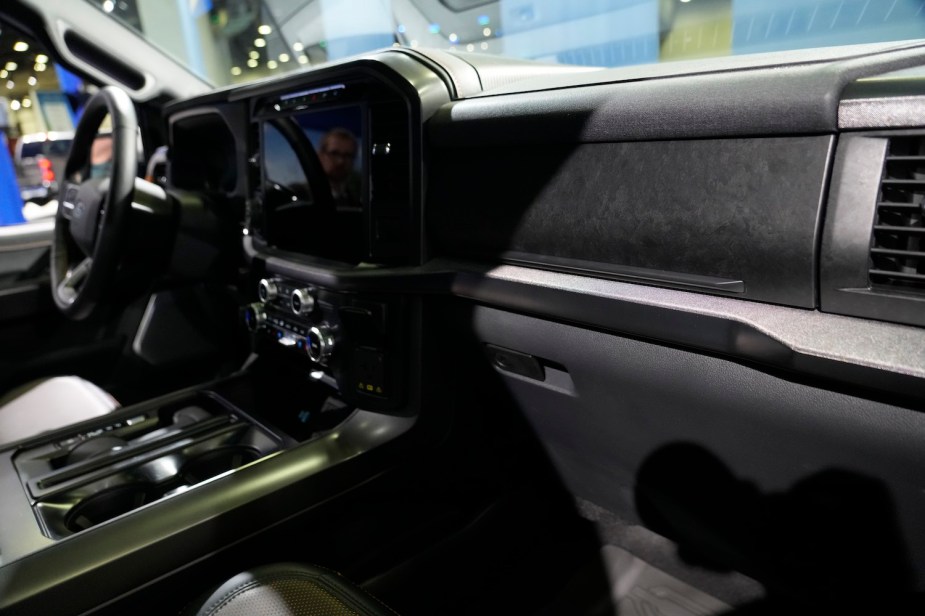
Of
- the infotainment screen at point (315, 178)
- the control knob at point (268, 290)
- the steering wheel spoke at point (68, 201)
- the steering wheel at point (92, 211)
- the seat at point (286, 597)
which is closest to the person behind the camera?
the seat at point (286, 597)

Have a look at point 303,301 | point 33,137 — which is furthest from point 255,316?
point 33,137

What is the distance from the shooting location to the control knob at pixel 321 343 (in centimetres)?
143

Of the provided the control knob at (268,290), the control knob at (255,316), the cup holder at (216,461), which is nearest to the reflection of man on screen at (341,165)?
the control knob at (268,290)

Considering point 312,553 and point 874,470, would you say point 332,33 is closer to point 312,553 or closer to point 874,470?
point 312,553

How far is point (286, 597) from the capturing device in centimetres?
92

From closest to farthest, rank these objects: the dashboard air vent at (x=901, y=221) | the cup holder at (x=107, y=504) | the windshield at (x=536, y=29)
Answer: the dashboard air vent at (x=901, y=221) → the windshield at (x=536, y=29) → the cup holder at (x=107, y=504)

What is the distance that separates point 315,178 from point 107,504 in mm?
839

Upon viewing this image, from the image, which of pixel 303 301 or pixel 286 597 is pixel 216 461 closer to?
pixel 303 301

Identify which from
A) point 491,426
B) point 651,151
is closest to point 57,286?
point 491,426

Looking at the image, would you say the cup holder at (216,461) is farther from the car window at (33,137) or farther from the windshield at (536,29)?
the car window at (33,137)

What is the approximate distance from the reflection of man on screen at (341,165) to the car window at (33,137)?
4.16 feet

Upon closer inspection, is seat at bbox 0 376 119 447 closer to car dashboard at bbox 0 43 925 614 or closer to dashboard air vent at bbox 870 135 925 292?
car dashboard at bbox 0 43 925 614

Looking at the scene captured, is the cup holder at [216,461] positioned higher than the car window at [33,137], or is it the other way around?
the car window at [33,137]

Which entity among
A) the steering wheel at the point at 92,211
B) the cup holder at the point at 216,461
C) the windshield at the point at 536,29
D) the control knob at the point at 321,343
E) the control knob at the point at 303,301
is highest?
the windshield at the point at 536,29
